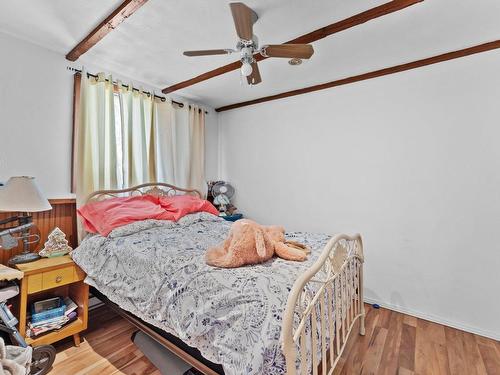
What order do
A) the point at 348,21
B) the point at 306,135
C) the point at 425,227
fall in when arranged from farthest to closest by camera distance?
1. the point at 306,135
2. the point at 425,227
3. the point at 348,21

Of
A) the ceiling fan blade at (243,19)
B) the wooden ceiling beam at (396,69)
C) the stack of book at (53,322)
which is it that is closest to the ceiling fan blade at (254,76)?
the ceiling fan blade at (243,19)

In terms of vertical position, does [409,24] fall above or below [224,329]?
above

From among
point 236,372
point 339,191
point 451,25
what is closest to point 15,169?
point 236,372

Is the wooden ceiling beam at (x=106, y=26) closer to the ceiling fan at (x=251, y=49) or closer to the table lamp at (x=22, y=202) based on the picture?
the ceiling fan at (x=251, y=49)

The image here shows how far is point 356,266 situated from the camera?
2072 millimetres

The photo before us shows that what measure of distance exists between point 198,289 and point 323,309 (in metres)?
0.68

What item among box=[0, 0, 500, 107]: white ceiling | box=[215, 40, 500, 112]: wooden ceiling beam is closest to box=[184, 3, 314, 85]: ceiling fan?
box=[0, 0, 500, 107]: white ceiling

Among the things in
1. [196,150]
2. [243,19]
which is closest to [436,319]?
[243,19]

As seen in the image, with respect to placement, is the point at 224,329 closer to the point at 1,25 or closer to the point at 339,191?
the point at 339,191

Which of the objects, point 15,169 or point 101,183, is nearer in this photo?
point 15,169

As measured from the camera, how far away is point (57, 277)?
6.49 ft

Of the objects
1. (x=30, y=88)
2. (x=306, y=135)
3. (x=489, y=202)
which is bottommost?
(x=489, y=202)

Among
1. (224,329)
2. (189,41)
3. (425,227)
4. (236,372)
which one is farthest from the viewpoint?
(425,227)

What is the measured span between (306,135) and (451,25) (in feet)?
5.62
